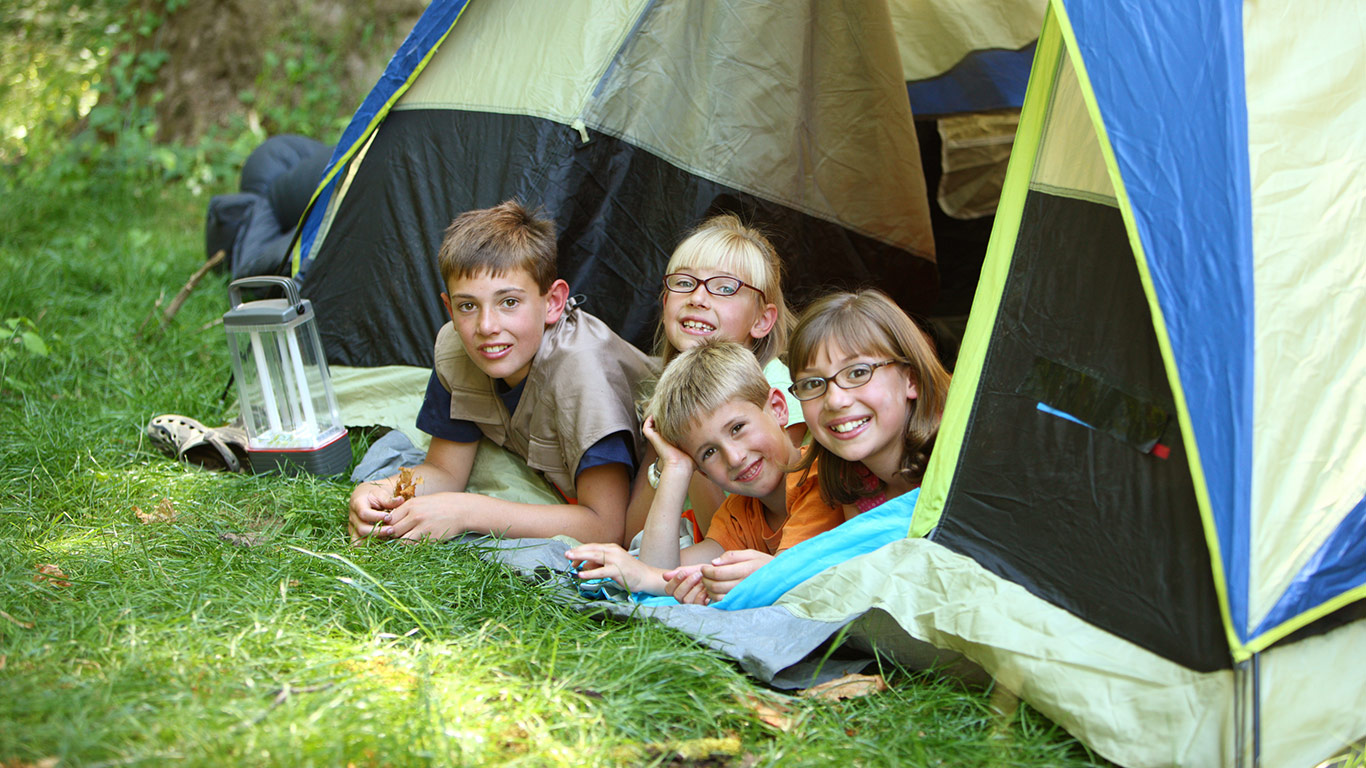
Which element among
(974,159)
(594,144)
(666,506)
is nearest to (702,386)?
(666,506)

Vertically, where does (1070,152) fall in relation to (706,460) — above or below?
above

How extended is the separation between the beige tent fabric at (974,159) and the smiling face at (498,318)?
2240mm

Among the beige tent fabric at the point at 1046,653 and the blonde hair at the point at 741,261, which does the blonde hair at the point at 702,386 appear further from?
the beige tent fabric at the point at 1046,653

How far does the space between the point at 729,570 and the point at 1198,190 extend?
1.10m

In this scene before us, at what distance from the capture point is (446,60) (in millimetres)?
3211

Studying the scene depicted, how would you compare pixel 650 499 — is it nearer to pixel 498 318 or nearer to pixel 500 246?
pixel 498 318

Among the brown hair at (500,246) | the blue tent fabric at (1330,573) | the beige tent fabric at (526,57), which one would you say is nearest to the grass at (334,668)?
the blue tent fabric at (1330,573)

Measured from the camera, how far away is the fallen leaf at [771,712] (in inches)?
68.6

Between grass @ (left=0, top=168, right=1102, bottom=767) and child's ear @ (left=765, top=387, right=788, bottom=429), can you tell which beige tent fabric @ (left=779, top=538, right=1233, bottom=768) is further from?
child's ear @ (left=765, top=387, right=788, bottom=429)

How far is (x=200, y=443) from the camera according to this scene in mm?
3096

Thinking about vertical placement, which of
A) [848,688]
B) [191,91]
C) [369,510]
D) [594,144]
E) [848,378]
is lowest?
[848,688]

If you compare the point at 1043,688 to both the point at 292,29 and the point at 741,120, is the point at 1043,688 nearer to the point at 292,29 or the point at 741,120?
the point at 741,120

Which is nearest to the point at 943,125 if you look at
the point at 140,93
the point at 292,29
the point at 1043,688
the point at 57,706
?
the point at 1043,688

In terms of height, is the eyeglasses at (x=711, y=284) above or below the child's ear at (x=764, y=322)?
above
